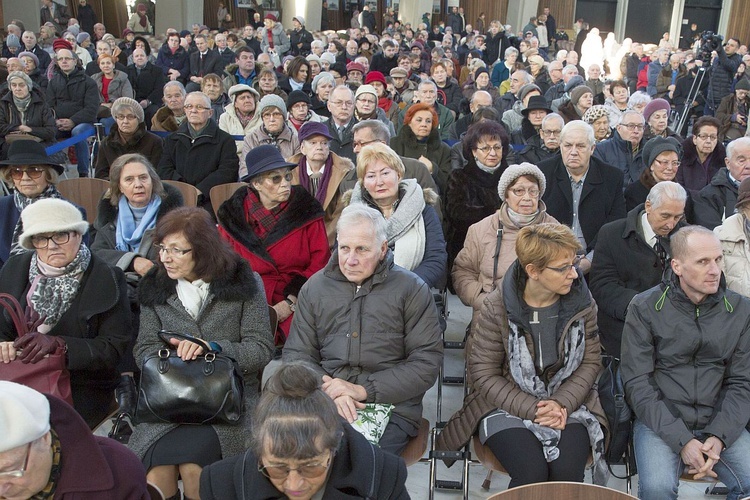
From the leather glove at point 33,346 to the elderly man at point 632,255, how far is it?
2.42 metres

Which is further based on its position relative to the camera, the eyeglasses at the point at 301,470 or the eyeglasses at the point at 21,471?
the eyeglasses at the point at 301,470

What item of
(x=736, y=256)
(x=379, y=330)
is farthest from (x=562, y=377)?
(x=736, y=256)

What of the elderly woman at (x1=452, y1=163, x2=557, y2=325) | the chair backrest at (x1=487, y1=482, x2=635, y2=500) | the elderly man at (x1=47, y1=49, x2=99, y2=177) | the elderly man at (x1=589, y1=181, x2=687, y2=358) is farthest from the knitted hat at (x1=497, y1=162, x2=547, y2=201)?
the elderly man at (x1=47, y1=49, x2=99, y2=177)

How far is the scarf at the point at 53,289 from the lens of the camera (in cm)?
287

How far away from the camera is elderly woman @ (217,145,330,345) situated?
3.73 m

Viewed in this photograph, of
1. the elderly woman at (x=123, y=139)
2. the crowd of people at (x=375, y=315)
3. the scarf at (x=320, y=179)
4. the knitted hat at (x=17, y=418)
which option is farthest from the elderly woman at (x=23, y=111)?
the knitted hat at (x=17, y=418)

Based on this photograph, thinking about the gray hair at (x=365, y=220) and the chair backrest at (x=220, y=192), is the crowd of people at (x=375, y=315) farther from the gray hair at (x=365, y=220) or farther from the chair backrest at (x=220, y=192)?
the chair backrest at (x=220, y=192)

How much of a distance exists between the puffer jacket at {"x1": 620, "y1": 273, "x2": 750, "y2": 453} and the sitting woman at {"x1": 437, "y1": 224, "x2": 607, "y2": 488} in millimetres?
171

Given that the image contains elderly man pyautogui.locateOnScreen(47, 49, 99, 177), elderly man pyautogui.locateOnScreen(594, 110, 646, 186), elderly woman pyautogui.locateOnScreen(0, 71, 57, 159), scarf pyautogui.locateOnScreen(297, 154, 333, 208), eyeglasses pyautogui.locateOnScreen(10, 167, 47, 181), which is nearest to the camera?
eyeglasses pyautogui.locateOnScreen(10, 167, 47, 181)

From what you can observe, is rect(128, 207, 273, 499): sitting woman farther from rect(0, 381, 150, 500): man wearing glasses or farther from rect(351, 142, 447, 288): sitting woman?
rect(351, 142, 447, 288): sitting woman

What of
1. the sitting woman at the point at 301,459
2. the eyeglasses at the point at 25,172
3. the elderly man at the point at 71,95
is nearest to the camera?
the sitting woman at the point at 301,459

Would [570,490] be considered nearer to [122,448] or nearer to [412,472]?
[122,448]

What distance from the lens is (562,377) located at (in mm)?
2807

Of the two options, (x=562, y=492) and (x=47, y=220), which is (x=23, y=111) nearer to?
(x=47, y=220)
